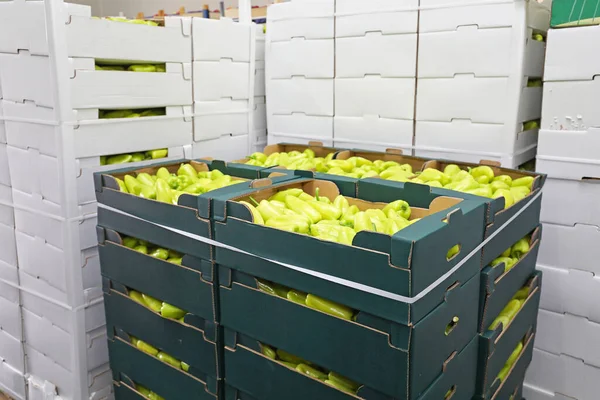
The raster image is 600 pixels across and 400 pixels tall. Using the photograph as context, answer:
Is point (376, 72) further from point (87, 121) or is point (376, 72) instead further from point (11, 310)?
point (11, 310)

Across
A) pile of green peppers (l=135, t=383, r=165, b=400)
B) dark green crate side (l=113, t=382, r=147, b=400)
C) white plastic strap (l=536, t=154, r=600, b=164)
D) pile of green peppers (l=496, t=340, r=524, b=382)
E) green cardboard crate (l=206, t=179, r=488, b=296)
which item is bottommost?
dark green crate side (l=113, t=382, r=147, b=400)

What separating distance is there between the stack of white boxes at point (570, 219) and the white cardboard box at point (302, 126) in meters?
0.98

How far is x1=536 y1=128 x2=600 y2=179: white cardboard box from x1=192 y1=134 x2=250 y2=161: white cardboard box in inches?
55.0

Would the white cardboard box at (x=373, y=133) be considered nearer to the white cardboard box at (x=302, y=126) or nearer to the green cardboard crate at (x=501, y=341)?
the white cardboard box at (x=302, y=126)

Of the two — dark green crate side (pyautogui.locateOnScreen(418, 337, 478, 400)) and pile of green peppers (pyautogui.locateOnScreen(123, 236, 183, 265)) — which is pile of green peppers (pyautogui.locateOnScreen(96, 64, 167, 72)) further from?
dark green crate side (pyautogui.locateOnScreen(418, 337, 478, 400))

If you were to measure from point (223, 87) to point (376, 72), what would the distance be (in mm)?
727

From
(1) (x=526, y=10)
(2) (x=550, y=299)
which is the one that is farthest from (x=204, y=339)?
(1) (x=526, y=10)

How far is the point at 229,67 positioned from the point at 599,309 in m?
1.87

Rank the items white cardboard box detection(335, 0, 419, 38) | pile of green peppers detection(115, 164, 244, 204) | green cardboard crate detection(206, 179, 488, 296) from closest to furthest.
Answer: green cardboard crate detection(206, 179, 488, 296) < pile of green peppers detection(115, 164, 244, 204) < white cardboard box detection(335, 0, 419, 38)

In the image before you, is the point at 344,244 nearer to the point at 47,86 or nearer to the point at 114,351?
the point at 114,351

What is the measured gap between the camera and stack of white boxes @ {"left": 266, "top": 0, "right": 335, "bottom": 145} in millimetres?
2496

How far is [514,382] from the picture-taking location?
1.74 m

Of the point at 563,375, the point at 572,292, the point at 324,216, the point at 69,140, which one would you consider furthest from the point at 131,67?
the point at 563,375

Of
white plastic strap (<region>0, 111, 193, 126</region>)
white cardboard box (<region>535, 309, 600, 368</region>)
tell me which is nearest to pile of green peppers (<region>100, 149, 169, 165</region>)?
white plastic strap (<region>0, 111, 193, 126</region>)
